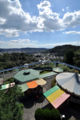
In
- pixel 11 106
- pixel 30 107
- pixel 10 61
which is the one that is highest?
pixel 11 106

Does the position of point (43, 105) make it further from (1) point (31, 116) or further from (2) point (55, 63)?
(2) point (55, 63)

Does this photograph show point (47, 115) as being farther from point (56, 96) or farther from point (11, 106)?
point (11, 106)

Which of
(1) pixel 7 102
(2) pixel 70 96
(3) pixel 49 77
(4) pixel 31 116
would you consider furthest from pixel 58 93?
(3) pixel 49 77

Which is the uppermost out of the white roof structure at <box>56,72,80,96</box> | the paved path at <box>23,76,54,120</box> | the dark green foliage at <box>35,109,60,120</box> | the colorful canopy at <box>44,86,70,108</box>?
the white roof structure at <box>56,72,80,96</box>

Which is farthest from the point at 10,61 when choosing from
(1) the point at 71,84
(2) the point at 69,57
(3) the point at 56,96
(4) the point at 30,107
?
(3) the point at 56,96

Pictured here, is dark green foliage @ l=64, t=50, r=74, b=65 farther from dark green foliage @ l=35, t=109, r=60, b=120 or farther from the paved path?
dark green foliage @ l=35, t=109, r=60, b=120

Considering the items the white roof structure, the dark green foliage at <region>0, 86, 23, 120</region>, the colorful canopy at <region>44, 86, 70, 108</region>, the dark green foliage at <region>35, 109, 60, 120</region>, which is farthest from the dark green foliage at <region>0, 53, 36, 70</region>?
the dark green foliage at <region>0, 86, 23, 120</region>

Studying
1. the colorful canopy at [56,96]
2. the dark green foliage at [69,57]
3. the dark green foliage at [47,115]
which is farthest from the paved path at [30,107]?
the dark green foliage at [69,57]

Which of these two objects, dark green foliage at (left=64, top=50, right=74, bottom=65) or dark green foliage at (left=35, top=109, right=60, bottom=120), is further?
dark green foliage at (left=64, top=50, right=74, bottom=65)

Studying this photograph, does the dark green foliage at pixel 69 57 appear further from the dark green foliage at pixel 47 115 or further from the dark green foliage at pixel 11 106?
the dark green foliage at pixel 11 106
